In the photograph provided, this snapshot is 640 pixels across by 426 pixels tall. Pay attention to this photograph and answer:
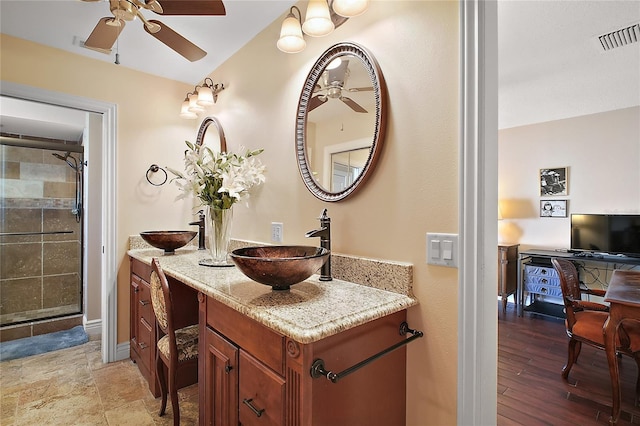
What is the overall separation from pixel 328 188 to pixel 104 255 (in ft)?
7.03

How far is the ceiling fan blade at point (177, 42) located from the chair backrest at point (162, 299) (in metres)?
1.19

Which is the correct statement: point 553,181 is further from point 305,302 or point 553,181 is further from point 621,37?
point 305,302

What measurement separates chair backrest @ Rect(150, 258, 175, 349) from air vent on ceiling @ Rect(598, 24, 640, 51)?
3270mm

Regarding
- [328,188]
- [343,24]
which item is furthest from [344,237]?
[343,24]

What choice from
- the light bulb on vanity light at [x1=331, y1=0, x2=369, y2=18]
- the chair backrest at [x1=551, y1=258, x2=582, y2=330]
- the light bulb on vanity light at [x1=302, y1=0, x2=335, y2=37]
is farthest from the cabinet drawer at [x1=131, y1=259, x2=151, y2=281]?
→ the chair backrest at [x1=551, y1=258, x2=582, y2=330]

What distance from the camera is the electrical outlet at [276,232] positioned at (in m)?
1.95

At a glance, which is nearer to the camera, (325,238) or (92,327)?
(325,238)

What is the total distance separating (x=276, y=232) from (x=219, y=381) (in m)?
0.91

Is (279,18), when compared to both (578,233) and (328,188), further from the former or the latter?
(578,233)

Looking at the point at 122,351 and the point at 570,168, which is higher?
the point at 570,168

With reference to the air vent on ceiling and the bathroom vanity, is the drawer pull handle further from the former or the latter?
the air vent on ceiling

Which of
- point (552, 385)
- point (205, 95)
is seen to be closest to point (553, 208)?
point (552, 385)

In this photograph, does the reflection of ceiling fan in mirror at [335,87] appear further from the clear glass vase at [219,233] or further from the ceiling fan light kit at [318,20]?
the clear glass vase at [219,233]

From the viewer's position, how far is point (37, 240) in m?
3.65
